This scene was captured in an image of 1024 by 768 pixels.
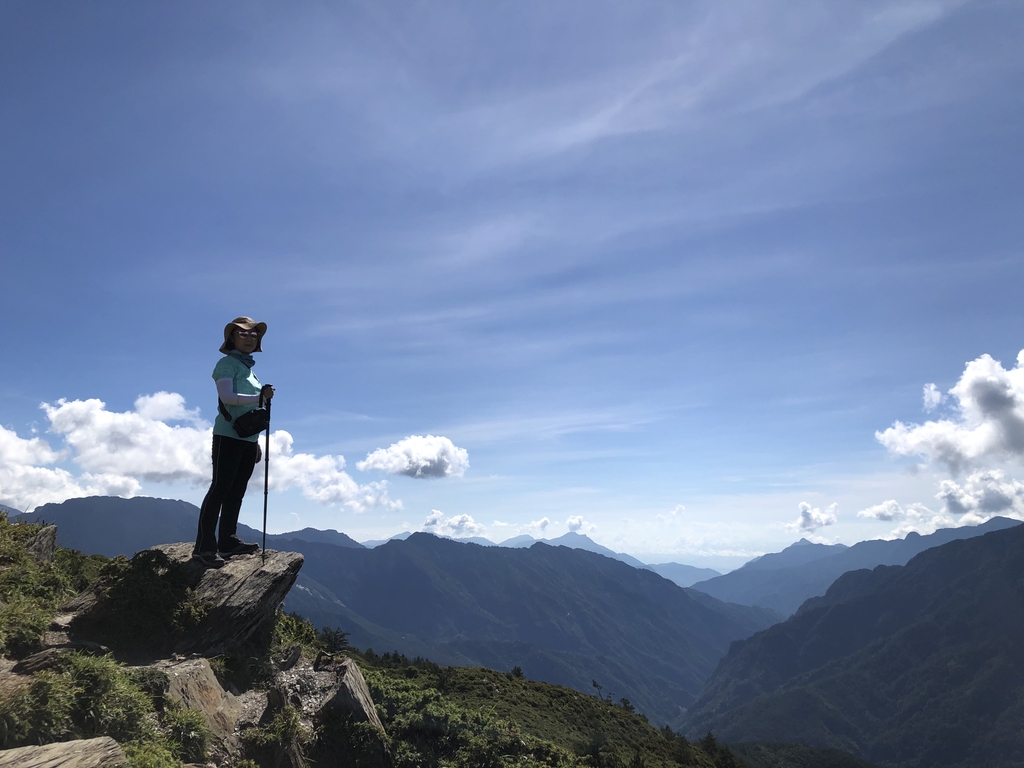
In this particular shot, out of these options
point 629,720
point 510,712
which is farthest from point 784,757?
point 510,712

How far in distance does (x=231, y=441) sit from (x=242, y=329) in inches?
88.9

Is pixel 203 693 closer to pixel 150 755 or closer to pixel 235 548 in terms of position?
pixel 150 755

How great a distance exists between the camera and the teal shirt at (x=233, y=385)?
10.8 m

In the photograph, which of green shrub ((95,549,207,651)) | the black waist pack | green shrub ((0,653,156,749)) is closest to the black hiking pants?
the black waist pack

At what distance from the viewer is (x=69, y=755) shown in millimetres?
5586

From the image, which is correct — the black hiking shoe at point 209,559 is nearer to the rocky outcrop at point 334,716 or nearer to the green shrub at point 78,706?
the rocky outcrop at point 334,716

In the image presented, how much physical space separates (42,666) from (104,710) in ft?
4.59

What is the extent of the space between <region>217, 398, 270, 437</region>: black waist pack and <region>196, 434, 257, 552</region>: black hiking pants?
13.0 inches

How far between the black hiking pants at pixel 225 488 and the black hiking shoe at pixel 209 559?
9 centimetres

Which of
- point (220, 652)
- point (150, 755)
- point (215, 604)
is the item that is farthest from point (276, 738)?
point (150, 755)

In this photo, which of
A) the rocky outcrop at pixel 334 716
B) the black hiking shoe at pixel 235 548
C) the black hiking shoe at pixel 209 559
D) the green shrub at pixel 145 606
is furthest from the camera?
the black hiking shoe at pixel 235 548

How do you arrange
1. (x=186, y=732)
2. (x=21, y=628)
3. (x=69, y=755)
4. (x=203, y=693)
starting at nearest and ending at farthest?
(x=69, y=755) < (x=186, y=732) < (x=21, y=628) < (x=203, y=693)

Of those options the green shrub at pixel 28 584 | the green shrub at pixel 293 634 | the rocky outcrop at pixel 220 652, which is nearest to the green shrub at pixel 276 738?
the rocky outcrop at pixel 220 652

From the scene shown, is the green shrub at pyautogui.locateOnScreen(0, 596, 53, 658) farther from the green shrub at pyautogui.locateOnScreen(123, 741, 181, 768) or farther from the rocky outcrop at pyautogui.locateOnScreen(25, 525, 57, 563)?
the rocky outcrop at pyautogui.locateOnScreen(25, 525, 57, 563)
